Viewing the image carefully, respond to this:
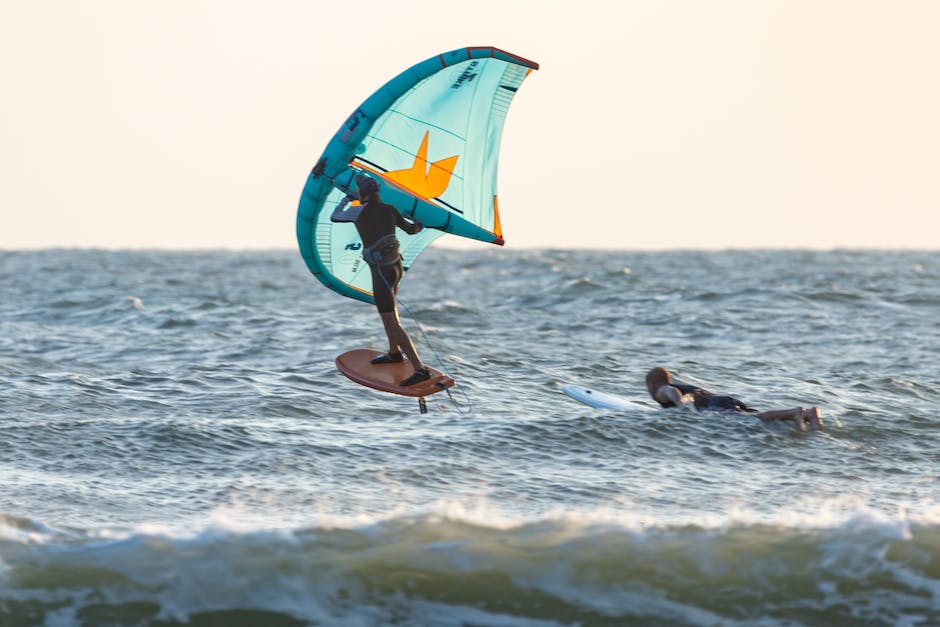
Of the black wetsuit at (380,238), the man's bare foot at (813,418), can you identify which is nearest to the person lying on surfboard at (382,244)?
the black wetsuit at (380,238)

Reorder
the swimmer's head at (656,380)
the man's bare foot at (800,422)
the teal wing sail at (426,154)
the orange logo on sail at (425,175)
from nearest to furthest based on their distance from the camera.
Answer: the teal wing sail at (426,154) < the orange logo on sail at (425,175) < the man's bare foot at (800,422) < the swimmer's head at (656,380)

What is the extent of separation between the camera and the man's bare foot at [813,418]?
1429cm

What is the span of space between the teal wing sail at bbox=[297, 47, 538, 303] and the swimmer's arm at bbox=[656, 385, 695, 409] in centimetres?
424

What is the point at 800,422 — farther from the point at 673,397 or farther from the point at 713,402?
the point at 673,397

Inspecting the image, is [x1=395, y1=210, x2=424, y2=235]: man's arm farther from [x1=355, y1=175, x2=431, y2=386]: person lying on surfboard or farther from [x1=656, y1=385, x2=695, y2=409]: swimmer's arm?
[x1=656, y1=385, x2=695, y2=409]: swimmer's arm

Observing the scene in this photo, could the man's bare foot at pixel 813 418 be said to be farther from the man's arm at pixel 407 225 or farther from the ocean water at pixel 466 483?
the man's arm at pixel 407 225

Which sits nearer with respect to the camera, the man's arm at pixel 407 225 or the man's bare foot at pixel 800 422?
the man's arm at pixel 407 225

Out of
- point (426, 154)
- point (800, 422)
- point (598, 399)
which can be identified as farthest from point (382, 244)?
point (800, 422)

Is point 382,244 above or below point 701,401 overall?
above

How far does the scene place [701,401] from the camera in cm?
1505

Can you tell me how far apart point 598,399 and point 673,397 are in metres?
1.34

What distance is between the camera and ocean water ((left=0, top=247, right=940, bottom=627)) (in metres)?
8.55

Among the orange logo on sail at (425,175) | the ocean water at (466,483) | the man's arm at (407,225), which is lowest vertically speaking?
the ocean water at (466,483)

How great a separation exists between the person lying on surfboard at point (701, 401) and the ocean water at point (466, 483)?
0.80 feet
